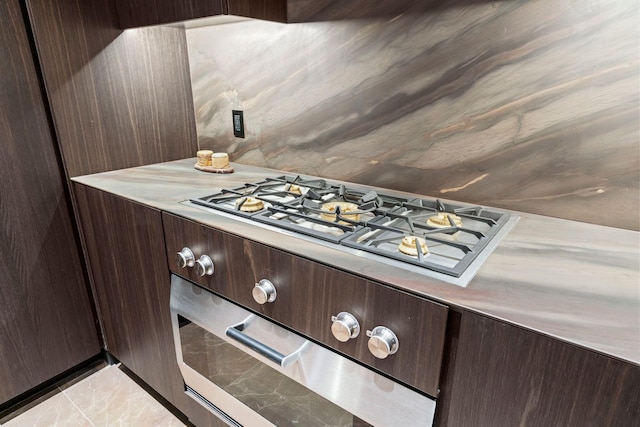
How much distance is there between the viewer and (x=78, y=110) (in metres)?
1.34

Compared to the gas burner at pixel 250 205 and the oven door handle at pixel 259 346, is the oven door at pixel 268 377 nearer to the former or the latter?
the oven door handle at pixel 259 346

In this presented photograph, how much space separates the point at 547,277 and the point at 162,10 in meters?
1.31

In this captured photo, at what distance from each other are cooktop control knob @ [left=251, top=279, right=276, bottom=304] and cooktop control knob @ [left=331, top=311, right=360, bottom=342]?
7.0 inches

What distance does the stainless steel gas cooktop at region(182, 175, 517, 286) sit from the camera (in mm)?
722

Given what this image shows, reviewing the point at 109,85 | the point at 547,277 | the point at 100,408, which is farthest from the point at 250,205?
the point at 100,408

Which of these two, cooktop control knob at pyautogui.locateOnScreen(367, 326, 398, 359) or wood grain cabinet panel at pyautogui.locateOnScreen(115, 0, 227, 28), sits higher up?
wood grain cabinet panel at pyautogui.locateOnScreen(115, 0, 227, 28)

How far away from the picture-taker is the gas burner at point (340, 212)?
90 centimetres

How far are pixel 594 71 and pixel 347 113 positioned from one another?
68 centimetres

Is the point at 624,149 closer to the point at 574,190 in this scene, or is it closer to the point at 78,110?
the point at 574,190

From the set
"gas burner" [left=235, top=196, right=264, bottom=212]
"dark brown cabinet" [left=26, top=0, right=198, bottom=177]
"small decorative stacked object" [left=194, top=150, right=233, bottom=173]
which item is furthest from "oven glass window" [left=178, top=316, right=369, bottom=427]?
"dark brown cabinet" [left=26, top=0, right=198, bottom=177]

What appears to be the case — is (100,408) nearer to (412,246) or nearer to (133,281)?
(133,281)

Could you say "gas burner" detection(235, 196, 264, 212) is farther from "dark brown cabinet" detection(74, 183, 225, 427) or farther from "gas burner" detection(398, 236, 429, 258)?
"gas burner" detection(398, 236, 429, 258)

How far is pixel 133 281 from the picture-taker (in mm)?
1267

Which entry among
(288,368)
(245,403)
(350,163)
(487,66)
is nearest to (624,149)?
(487,66)
